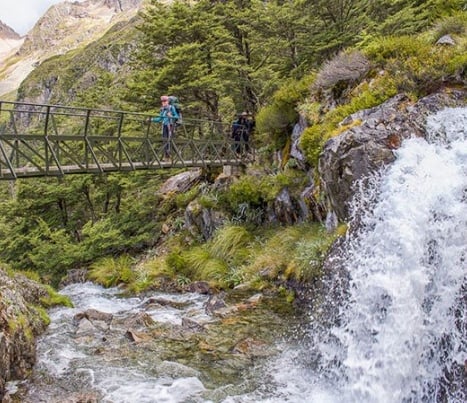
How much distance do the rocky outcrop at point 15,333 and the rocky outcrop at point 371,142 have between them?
250 inches

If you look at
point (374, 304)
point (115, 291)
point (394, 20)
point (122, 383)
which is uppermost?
point (394, 20)

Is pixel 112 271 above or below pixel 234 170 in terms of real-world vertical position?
below

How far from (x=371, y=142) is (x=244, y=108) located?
11.2m

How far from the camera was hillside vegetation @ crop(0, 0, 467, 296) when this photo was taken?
11.4 meters

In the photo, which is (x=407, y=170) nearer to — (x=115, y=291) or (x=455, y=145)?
(x=455, y=145)

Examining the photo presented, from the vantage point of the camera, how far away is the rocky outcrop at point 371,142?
8.84 m

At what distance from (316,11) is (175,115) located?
5.89 m

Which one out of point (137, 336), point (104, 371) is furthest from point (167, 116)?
point (104, 371)

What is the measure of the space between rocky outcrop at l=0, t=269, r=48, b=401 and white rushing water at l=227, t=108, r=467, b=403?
3610 mm

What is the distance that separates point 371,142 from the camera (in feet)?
29.3

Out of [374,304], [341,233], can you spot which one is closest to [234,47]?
[341,233]

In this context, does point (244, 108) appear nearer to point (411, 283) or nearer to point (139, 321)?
point (139, 321)

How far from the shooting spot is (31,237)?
66.3ft

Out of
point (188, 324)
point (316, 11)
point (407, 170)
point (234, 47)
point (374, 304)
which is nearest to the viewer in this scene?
point (374, 304)
